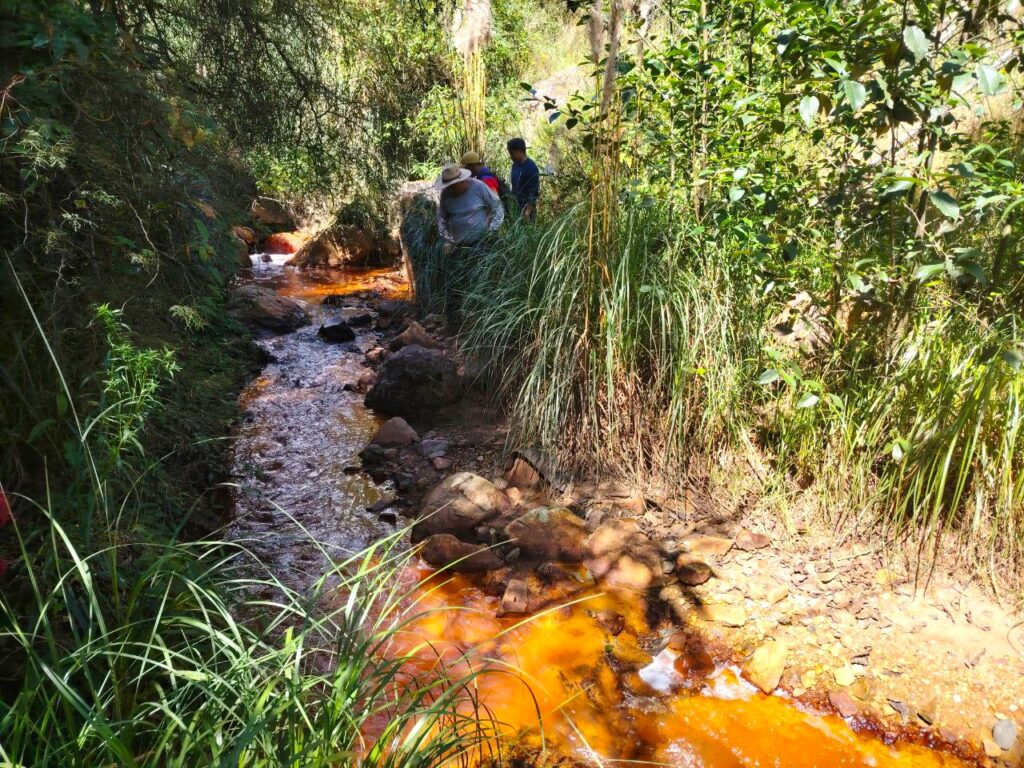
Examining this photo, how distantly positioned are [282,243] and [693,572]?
10.3m

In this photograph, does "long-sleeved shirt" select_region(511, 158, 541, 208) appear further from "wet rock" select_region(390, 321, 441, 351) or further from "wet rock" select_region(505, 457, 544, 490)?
"wet rock" select_region(505, 457, 544, 490)

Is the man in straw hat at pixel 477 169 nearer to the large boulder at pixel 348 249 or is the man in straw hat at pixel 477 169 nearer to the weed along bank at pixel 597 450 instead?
the weed along bank at pixel 597 450

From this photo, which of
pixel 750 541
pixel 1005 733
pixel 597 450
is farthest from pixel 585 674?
pixel 1005 733

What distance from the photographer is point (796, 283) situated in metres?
3.11

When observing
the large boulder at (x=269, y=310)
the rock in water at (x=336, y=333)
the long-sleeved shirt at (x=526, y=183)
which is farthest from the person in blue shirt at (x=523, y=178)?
the large boulder at (x=269, y=310)

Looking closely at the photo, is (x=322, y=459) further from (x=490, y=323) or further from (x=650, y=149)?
(x=650, y=149)

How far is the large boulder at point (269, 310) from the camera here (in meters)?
7.09

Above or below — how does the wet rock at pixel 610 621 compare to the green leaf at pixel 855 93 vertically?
below

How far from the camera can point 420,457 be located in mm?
4273

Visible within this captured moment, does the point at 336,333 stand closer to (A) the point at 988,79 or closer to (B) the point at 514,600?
(B) the point at 514,600

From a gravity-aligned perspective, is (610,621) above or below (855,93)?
below

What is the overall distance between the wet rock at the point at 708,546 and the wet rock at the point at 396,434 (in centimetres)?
197

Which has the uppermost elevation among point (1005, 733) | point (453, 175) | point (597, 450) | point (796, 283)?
point (453, 175)

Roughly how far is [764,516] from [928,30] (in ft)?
6.83
